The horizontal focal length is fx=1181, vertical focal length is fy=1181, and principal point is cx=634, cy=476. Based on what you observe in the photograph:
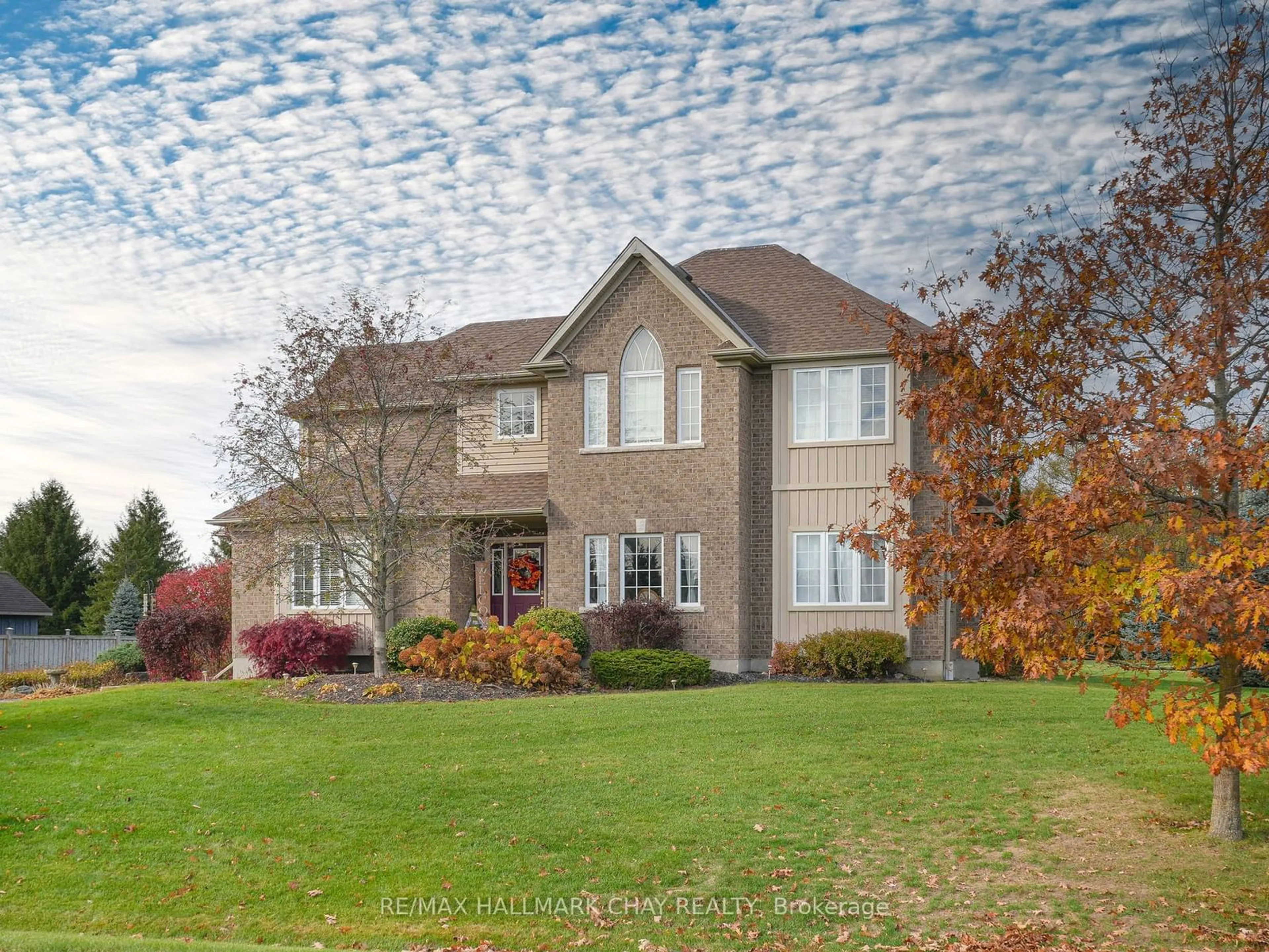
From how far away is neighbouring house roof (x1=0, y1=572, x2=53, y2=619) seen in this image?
5028 centimetres

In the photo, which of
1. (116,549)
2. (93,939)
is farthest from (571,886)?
(116,549)

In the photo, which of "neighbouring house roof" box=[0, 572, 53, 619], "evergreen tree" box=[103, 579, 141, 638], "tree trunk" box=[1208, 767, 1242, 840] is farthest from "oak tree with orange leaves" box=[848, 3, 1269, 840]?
"neighbouring house roof" box=[0, 572, 53, 619]

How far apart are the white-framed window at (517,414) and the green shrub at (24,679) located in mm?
13641

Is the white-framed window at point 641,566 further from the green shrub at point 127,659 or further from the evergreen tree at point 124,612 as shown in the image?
the evergreen tree at point 124,612

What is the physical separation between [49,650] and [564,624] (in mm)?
20538

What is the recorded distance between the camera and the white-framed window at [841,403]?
2356 centimetres

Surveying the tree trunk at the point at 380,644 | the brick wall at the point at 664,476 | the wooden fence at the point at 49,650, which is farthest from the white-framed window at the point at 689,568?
the wooden fence at the point at 49,650

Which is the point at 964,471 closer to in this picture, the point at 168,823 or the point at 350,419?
the point at 168,823

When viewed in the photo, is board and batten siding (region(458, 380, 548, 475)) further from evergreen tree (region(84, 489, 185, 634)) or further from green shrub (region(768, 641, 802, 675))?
evergreen tree (region(84, 489, 185, 634))

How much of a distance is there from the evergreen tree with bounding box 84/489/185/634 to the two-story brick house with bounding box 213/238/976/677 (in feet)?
125

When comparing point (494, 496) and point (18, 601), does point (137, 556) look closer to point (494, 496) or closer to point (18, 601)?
point (18, 601)

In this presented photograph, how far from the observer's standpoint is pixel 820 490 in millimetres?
23844

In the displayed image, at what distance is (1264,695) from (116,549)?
63.2 m

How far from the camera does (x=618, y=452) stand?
2453 centimetres
